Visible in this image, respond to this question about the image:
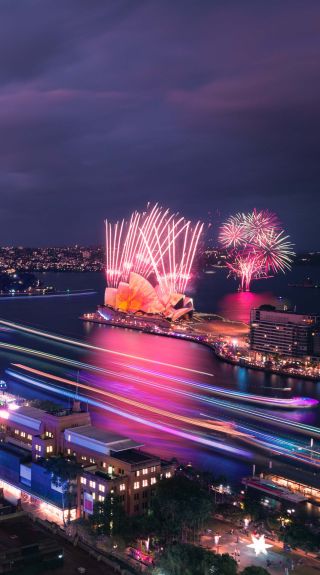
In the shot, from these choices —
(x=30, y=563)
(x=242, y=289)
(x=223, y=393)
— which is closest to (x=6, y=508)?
(x=30, y=563)

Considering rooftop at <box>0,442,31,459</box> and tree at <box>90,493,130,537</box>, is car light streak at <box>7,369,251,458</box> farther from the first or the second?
tree at <box>90,493,130,537</box>

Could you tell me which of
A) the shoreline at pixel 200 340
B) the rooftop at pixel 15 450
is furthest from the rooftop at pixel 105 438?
the shoreline at pixel 200 340

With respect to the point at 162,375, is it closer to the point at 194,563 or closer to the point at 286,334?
the point at 286,334

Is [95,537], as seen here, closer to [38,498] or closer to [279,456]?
[38,498]

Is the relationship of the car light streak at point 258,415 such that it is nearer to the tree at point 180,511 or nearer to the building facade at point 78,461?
the building facade at point 78,461

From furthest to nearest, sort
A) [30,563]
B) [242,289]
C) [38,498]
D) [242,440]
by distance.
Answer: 1. [242,289]
2. [242,440]
3. [38,498]
4. [30,563]

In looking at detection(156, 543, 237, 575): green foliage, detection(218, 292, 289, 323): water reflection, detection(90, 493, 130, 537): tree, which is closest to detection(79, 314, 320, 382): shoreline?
detection(218, 292, 289, 323): water reflection

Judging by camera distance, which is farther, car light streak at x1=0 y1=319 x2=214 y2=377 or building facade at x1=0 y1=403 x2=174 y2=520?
car light streak at x1=0 y1=319 x2=214 y2=377
